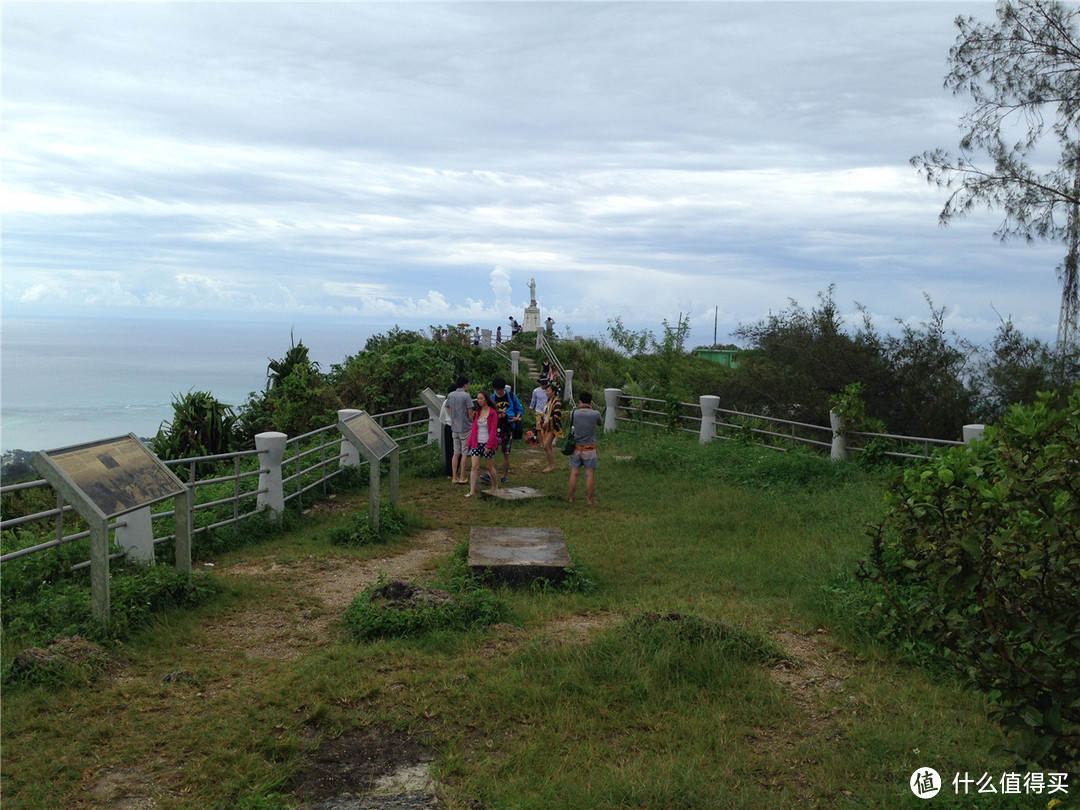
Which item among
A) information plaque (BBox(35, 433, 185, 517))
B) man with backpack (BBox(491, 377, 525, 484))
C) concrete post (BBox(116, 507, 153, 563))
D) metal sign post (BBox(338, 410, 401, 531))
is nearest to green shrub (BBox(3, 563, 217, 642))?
concrete post (BBox(116, 507, 153, 563))

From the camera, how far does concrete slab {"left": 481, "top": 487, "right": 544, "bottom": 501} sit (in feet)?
39.9

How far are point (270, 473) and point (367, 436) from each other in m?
1.24

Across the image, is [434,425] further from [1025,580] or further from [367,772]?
[1025,580]

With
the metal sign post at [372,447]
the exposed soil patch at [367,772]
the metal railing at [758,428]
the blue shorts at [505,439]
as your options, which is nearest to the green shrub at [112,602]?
the exposed soil patch at [367,772]

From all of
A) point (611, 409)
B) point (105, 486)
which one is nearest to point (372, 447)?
point (105, 486)

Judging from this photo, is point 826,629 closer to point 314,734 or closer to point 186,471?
point 314,734

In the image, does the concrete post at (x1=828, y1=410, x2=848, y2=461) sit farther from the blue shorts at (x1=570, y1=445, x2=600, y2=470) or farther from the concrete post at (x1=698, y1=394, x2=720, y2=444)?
the blue shorts at (x1=570, y1=445, x2=600, y2=470)

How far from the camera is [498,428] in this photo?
13.3 metres

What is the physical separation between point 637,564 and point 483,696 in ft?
12.5

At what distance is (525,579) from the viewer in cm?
772

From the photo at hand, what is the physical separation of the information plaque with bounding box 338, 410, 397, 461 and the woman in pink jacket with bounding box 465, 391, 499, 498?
1730 mm

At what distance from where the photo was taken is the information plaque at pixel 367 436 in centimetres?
988

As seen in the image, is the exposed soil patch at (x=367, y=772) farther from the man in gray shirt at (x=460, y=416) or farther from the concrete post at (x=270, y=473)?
the man in gray shirt at (x=460, y=416)

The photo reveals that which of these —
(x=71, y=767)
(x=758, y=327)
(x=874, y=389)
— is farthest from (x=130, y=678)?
(x=758, y=327)
